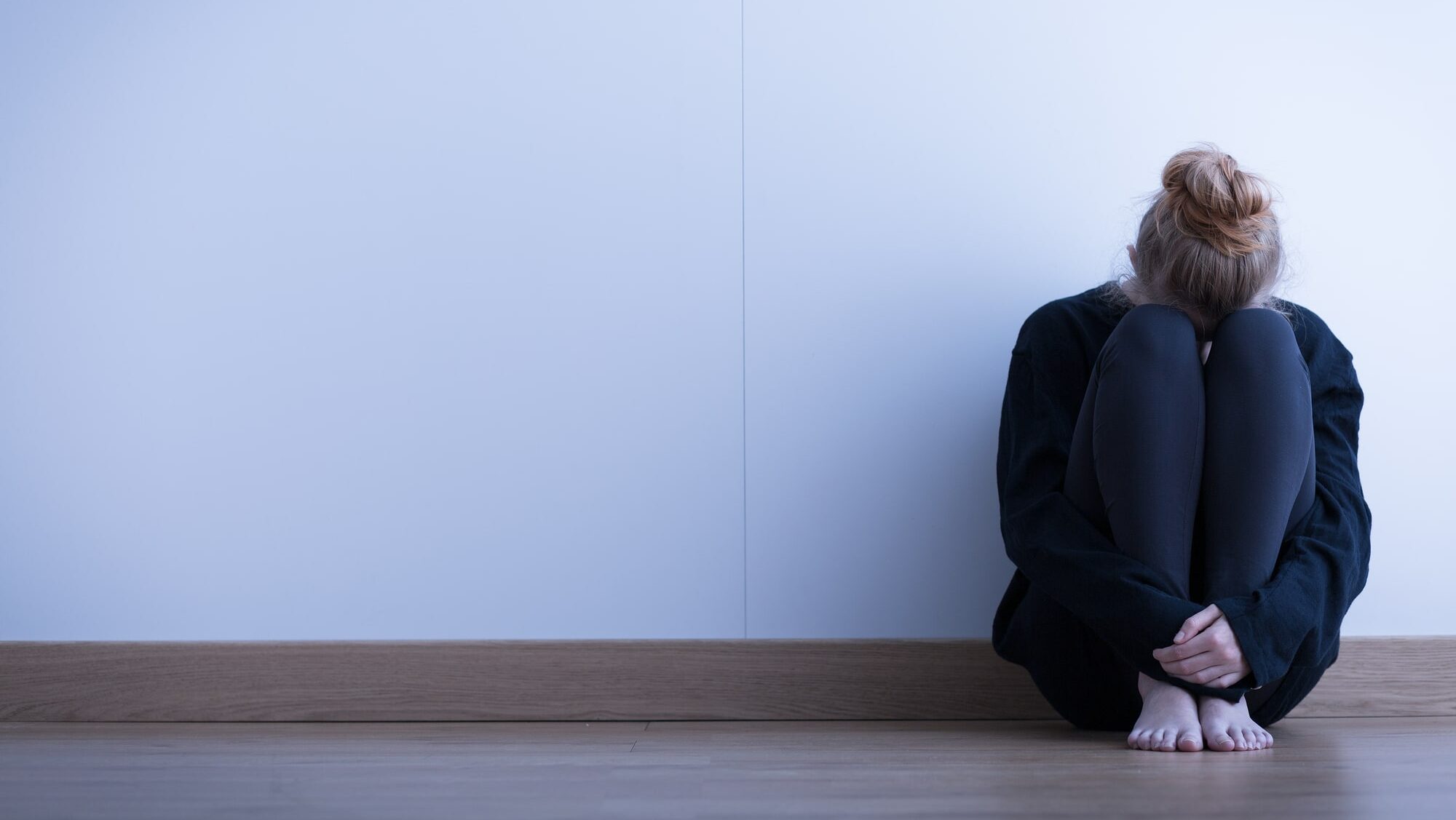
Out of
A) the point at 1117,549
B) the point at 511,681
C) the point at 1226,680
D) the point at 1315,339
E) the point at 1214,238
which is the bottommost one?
the point at 511,681

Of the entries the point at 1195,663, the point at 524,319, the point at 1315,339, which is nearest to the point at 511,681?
the point at 524,319

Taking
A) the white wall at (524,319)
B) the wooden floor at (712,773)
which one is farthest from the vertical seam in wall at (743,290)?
the wooden floor at (712,773)

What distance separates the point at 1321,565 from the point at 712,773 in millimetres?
615

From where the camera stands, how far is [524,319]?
4.69ft

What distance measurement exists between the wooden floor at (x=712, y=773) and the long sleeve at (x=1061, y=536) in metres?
0.12

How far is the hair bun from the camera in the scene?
3.52 feet

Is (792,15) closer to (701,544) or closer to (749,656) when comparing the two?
(701,544)

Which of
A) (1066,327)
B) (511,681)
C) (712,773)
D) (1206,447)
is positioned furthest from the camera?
(511,681)

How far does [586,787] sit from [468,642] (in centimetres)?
58

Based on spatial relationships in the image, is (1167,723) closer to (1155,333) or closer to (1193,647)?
(1193,647)

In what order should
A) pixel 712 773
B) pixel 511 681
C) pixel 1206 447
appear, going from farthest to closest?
pixel 511 681 → pixel 1206 447 → pixel 712 773

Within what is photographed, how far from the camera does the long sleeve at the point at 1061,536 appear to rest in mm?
1001

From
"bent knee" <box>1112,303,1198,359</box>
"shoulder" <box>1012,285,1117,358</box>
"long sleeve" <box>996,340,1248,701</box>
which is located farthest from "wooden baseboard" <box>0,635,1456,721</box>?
"bent knee" <box>1112,303,1198,359</box>

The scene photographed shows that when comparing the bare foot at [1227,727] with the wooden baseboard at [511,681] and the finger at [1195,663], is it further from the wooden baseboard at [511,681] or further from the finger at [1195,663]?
the wooden baseboard at [511,681]
